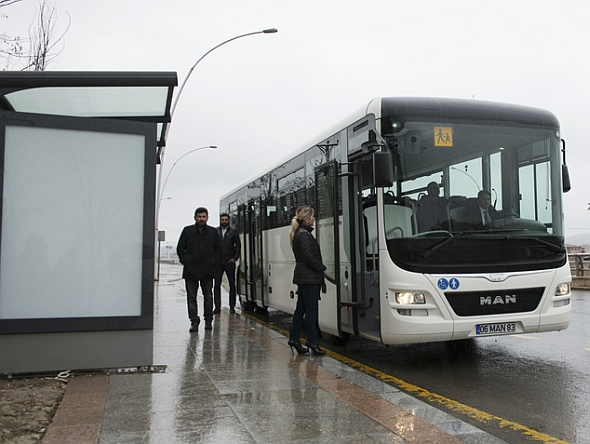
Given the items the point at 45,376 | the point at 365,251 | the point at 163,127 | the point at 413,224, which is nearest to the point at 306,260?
the point at 365,251

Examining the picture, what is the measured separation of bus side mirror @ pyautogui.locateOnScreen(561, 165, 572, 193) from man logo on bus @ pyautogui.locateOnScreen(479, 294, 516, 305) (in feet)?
5.67

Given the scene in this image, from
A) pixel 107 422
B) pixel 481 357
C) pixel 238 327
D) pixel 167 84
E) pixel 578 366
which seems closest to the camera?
pixel 107 422

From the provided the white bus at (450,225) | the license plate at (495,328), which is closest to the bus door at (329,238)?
the white bus at (450,225)

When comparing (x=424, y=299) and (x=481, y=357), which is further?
(x=481, y=357)

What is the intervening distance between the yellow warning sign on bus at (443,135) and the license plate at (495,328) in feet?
7.09

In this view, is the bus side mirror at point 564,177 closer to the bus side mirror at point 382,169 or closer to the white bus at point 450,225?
the white bus at point 450,225

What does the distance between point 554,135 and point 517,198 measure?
43.1 inches

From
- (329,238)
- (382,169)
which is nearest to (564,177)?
(382,169)

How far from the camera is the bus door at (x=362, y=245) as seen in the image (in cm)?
763

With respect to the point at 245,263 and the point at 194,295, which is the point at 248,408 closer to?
the point at 194,295

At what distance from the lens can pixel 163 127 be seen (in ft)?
28.5

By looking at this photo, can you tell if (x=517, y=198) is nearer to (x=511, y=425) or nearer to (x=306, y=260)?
(x=306, y=260)

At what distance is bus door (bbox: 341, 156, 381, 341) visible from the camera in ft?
25.0

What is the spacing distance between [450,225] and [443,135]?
3.59 feet
